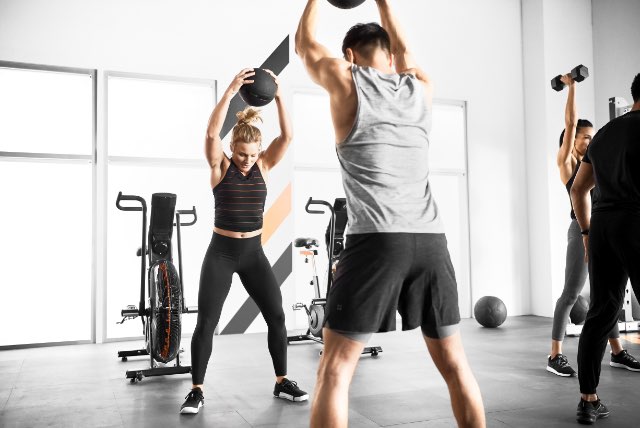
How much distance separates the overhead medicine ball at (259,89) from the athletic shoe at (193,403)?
4.87 ft

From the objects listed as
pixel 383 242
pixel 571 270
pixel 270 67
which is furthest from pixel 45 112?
pixel 383 242

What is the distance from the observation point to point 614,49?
260 inches

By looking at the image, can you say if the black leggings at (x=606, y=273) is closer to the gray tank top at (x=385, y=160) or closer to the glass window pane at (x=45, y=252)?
the gray tank top at (x=385, y=160)

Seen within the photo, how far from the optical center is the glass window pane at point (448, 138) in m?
6.66

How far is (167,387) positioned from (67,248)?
2491 millimetres

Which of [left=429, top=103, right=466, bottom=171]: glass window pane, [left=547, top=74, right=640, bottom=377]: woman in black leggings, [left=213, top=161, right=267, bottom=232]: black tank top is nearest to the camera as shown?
[left=213, top=161, right=267, bottom=232]: black tank top

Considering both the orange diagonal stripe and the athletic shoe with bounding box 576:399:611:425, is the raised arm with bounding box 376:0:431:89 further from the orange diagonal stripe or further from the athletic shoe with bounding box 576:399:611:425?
the orange diagonal stripe

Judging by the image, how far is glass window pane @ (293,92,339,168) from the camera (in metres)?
6.11

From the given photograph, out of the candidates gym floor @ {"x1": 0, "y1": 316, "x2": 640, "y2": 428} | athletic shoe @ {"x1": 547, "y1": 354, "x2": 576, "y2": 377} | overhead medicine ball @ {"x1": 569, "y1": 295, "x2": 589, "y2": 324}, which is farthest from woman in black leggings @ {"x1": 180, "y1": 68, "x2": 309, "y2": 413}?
overhead medicine ball @ {"x1": 569, "y1": 295, "x2": 589, "y2": 324}

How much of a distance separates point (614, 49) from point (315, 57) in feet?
20.2

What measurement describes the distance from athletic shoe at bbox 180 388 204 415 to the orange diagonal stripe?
3.02 metres

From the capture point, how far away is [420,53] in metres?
6.57

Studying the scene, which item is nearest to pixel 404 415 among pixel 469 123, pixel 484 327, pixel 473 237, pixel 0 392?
pixel 0 392

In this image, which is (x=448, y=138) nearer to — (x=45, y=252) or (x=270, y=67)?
(x=270, y=67)
